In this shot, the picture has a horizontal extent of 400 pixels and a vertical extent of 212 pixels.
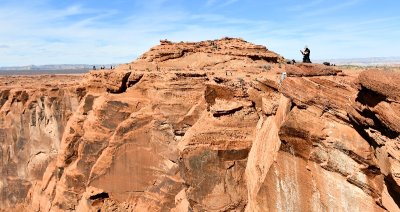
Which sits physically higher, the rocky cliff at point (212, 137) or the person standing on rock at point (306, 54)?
the person standing on rock at point (306, 54)

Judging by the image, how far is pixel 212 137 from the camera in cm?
2445

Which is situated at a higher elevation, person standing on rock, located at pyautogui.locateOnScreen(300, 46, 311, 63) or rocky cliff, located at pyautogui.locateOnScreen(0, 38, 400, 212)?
person standing on rock, located at pyautogui.locateOnScreen(300, 46, 311, 63)

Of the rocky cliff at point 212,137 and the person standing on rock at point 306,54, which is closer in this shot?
the rocky cliff at point 212,137

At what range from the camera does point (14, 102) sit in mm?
57031

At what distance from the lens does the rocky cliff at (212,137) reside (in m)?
14.8

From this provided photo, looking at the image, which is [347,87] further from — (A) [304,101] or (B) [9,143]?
(B) [9,143]

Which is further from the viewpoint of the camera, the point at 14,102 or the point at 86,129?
the point at 14,102

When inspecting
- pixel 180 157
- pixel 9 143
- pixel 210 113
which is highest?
pixel 210 113

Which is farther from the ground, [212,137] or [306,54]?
[306,54]

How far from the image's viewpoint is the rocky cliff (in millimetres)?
14797

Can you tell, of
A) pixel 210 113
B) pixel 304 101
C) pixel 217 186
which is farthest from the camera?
pixel 210 113

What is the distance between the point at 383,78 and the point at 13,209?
2116 inches

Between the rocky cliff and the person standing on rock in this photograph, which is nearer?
the rocky cliff

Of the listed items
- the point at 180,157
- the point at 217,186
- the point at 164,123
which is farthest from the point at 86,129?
the point at 217,186
